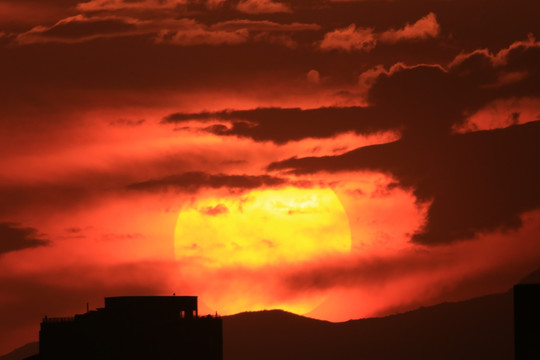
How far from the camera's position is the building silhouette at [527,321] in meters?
187

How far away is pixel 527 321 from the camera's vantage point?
188875 mm

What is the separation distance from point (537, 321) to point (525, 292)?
4.06 meters

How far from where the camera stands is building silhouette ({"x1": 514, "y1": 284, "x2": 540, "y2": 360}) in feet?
614

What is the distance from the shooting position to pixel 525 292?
18950 centimetres

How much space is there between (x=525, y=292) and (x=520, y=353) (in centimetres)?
730

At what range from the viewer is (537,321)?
187 m

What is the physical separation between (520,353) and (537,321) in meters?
4.64

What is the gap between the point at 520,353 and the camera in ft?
620
